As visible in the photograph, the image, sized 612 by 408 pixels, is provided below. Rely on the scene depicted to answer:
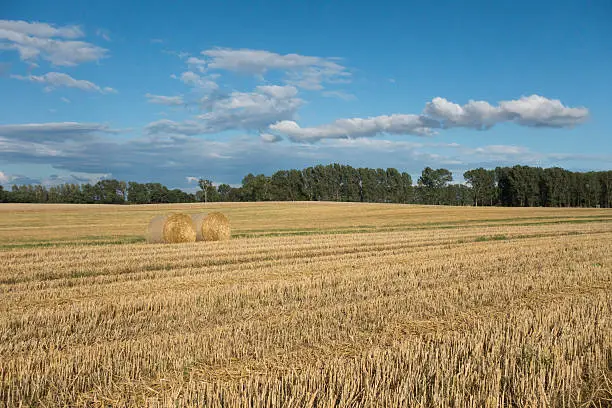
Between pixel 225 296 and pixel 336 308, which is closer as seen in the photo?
pixel 336 308

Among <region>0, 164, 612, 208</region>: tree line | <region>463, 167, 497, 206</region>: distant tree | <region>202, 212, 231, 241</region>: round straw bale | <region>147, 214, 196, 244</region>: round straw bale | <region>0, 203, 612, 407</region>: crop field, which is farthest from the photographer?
<region>463, 167, 497, 206</region>: distant tree

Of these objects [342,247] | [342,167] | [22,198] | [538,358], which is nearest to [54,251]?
[342,247]

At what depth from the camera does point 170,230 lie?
22.1 meters

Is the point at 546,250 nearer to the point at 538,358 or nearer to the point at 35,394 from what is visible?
the point at 538,358

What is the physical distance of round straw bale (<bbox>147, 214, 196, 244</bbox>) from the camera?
22062 millimetres

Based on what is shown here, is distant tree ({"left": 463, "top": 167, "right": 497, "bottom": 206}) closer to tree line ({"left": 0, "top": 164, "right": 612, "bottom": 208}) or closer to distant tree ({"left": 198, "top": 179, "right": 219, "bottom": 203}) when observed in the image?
tree line ({"left": 0, "top": 164, "right": 612, "bottom": 208})

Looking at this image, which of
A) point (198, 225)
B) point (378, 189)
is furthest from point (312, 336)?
point (378, 189)

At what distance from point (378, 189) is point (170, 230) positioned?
354 ft

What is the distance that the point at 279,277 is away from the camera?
1139 centimetres

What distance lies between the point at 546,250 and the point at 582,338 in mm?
11386

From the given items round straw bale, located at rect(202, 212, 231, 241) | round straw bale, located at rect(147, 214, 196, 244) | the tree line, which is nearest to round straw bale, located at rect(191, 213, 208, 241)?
round straw bale, located at rect(202, 212, 231, 241)

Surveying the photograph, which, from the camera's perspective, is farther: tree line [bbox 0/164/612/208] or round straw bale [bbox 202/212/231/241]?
tree line [bbox 0/164/612/208]

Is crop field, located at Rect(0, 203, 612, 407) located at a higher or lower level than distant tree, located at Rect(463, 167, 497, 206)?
lower

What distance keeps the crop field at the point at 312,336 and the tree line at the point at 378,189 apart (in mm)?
106250
